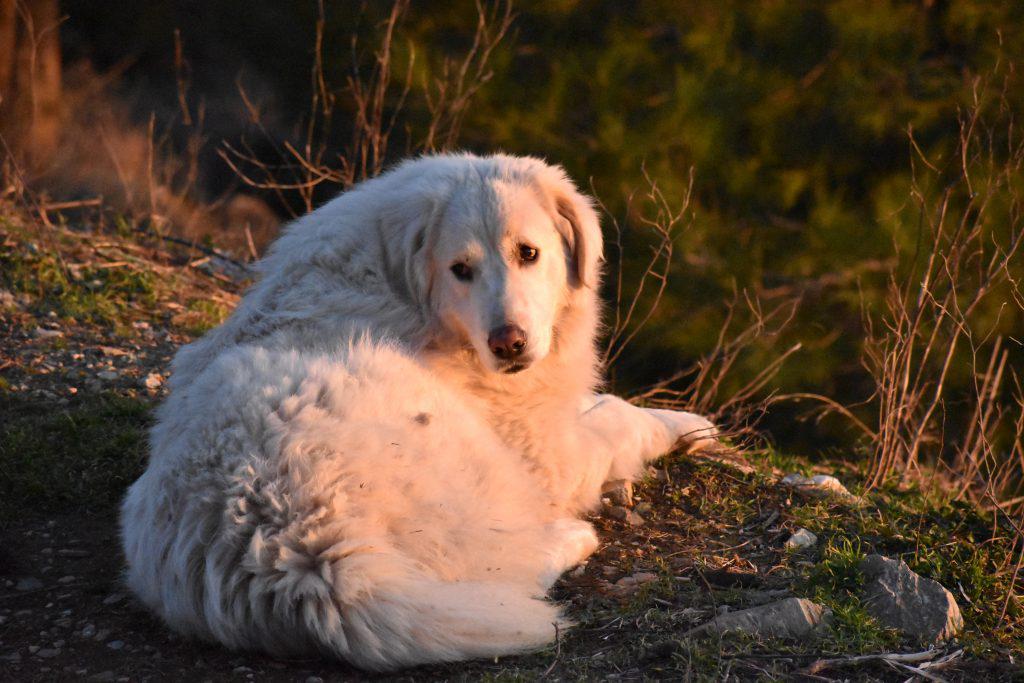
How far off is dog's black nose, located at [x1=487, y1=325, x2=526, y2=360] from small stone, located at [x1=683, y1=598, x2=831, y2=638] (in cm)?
114

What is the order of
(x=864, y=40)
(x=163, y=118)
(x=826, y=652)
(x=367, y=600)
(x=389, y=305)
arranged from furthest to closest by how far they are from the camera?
Result: (x=163, y=118)
(x=864, y=40)
(x=389, y=305)
(x=826, y=652)
(x=367, y=600)

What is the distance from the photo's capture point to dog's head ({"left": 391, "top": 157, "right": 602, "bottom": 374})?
3.64 metres

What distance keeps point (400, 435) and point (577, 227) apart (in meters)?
1.25

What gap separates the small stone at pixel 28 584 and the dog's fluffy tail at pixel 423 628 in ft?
4.45

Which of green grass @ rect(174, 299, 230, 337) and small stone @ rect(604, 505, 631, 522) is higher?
small stone @ rect(604, 505, 631, 522)

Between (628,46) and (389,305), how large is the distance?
5462 millimetres

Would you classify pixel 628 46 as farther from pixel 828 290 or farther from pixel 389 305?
pixel 389 305

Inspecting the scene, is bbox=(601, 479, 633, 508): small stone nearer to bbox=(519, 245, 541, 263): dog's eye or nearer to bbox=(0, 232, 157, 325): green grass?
bbox=(519, 245, 541, 263): dog's eye

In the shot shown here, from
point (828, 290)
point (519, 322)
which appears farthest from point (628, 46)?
point (519, 322)

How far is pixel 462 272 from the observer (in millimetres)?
3734

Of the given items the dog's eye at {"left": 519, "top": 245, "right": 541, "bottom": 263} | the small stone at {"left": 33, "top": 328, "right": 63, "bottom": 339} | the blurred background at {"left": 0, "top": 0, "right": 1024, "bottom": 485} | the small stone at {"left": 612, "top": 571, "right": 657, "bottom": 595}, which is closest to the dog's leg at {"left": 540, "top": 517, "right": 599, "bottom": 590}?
the small stone at {"left": 612, "top": 571, "right": 657, "bottom": 595}

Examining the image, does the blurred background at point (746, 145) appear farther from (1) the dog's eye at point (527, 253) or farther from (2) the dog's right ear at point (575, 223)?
(1) the dog's eye at point (527, 253)

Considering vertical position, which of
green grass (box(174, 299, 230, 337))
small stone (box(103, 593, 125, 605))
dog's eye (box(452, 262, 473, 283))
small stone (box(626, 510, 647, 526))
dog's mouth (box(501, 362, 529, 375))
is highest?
dog's eye (box(452, 262, 473, 283))

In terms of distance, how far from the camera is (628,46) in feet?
28.0
